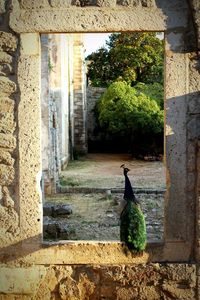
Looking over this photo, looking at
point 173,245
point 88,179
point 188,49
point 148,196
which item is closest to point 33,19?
point 188,49

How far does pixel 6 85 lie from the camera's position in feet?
12.6

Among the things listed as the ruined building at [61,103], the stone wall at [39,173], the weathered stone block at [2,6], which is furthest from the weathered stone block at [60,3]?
the ruined building at [61,103]

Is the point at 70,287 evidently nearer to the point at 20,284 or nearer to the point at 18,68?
the point at 20,284

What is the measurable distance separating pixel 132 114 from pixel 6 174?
13.0 m

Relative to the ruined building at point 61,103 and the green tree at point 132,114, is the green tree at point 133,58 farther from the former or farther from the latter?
the green tree at point 132,114

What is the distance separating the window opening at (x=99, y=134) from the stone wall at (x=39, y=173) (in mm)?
2197

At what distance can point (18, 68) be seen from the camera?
12.5 ft

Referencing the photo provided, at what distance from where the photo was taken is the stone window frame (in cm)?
372

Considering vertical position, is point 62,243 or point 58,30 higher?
point 58,30

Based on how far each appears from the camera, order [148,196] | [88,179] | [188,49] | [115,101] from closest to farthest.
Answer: [188,49]
[148,196]
[88,179]
[115,101]

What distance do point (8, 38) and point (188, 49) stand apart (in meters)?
1.66

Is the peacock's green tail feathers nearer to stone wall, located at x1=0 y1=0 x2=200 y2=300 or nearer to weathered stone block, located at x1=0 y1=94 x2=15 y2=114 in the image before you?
stone wall, located at x1=0 y1=0 x2=200 y2=300

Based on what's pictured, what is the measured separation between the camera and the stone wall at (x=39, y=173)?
3.72 metres

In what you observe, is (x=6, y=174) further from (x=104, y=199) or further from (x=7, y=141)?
(x=104, y=199)
